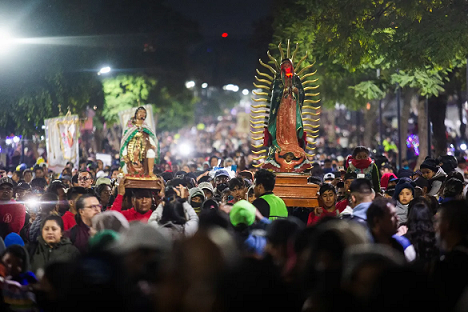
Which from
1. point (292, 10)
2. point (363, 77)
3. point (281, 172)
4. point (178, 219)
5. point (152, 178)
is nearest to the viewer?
point (178, 219)

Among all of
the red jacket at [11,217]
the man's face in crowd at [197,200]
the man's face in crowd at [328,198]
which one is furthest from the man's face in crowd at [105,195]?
the man's face in crowd at [328,198]

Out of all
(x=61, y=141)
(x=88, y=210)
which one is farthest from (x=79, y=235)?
(x=61, y=141)

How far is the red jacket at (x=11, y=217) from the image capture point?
33.3ft

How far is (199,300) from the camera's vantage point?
14.3 ft

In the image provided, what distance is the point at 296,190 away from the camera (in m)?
12.2

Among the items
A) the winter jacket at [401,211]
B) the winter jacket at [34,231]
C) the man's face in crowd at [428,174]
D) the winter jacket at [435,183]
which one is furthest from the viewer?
the man's face in crowd at [428,174]

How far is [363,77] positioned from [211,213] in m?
21.9

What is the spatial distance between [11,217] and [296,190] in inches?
174

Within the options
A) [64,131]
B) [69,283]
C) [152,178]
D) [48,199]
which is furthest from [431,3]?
[69,283]


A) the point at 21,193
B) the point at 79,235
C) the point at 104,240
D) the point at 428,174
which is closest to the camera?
the point at 104,240

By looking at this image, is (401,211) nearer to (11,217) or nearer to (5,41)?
(11,217)

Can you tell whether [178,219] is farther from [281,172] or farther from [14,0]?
[14,0]

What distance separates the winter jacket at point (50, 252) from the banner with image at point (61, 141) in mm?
14395

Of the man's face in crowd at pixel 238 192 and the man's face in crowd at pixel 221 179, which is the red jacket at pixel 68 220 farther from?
the man's face in crowd at pixel 221 179
